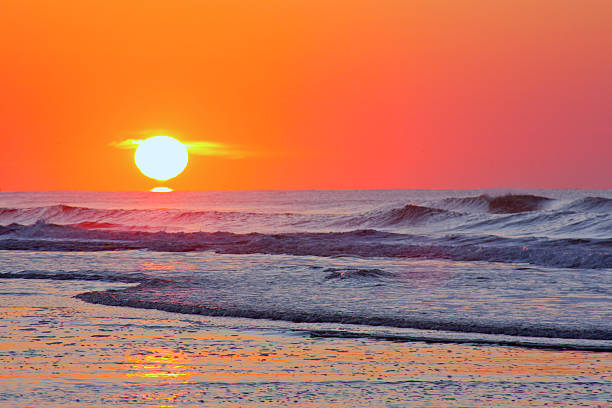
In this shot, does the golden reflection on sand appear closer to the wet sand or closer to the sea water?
the wet sand

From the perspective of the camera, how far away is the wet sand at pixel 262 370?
6.46 metres

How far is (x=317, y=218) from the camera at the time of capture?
179 feet

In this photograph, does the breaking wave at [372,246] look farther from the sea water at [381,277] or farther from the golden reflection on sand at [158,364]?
the golden reflection on sand at [158,364]

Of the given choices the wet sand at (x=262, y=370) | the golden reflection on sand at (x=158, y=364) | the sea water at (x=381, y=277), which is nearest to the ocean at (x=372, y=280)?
the sea water at (x=381, y=277)

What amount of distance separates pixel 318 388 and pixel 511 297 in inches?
286

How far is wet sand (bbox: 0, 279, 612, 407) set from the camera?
6.46 meters

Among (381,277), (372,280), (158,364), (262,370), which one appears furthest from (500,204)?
(158,364)

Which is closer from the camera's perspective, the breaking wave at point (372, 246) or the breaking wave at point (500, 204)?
the breaking wave at point (372, 246)

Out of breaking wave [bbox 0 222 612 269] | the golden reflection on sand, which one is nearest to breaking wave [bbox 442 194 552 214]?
breaking wave [bbox 0 222 612 269]

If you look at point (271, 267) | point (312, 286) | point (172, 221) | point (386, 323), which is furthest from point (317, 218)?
point (386, 323)

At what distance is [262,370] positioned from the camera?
751 cm

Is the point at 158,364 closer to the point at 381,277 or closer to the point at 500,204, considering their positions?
the point at 381,277

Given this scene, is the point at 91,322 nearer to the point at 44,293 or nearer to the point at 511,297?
the point at 44,293

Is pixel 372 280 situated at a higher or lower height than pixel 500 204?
lower
